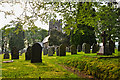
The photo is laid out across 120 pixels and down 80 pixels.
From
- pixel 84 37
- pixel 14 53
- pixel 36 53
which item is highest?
pixel 84 37

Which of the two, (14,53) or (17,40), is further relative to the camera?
(17,40)

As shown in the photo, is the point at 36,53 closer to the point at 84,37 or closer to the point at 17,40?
the point at 17,40

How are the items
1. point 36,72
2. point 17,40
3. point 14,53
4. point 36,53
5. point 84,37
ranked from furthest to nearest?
point 84,37
point 17,40
point 14,53
point 36,53
point 36,72

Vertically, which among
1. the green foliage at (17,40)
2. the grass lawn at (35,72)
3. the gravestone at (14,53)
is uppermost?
the green foliage at (17,40)

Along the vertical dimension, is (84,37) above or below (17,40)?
above

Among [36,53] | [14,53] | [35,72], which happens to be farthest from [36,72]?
[14,53]

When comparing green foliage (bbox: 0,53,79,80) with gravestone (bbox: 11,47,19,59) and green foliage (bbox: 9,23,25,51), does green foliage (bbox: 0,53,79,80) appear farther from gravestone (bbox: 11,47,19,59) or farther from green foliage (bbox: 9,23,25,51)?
green foliage (bbox: 9,23,25,51)

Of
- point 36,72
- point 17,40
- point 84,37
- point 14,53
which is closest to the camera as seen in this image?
point 36,72

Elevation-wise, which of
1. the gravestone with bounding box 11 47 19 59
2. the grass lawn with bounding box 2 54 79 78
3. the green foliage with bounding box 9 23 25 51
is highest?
the green foliage with bounding box 9 23 25 51

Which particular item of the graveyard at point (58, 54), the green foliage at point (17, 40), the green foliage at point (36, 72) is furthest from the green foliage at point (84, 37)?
the green foliage at point (36, 72)

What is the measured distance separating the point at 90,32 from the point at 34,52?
1111 cm

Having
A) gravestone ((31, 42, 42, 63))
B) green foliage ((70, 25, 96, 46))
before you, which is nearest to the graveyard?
gravestone ((31, 42, 42, 63))

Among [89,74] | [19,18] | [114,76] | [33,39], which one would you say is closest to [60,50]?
[33,39]

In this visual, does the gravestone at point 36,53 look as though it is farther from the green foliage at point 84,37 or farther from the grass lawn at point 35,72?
the green foliage at point 84,37
